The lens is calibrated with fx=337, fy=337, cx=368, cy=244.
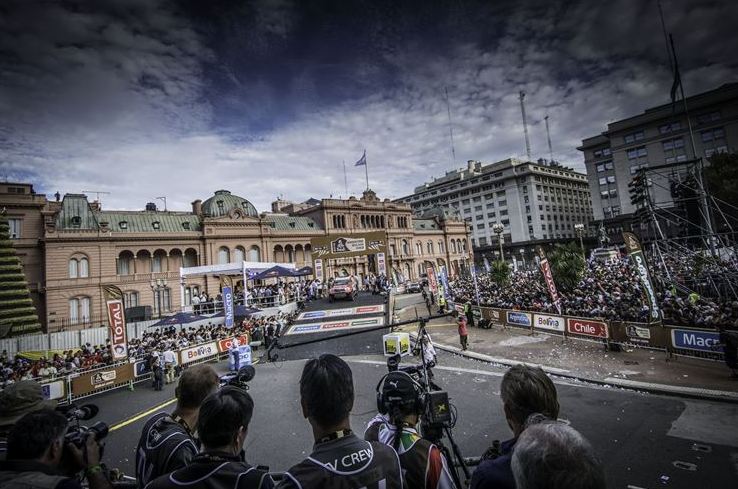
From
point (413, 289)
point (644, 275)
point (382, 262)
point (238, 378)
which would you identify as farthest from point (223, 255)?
point (238, 378)

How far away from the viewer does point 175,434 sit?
3.08m

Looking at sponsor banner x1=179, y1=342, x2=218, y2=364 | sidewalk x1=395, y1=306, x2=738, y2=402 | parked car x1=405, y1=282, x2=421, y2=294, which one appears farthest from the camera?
parked car x1=405, y1=282, x2=421, y2=294

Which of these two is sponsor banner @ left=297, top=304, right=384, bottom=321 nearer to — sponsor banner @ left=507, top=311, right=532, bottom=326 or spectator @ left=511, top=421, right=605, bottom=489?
sponsor banner @ left=507, top=311, right=532, bottom=326

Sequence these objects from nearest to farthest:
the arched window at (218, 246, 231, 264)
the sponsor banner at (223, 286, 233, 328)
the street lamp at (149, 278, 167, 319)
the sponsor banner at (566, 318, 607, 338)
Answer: the sponsor banner at (566, 318, 607, 338)
the sponsor banner at (223, 286, 233, 328)
the street lamp at (149, 278, 167, 319)
the arched window at (218, 246, 231, 264)

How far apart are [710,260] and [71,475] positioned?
78.8ft

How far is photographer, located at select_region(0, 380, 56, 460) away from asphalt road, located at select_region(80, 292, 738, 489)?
16.4 ft

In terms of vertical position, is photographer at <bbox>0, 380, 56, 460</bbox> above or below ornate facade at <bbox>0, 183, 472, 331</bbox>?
below

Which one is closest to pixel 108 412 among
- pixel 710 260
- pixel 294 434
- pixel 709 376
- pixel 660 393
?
pixel 294 434

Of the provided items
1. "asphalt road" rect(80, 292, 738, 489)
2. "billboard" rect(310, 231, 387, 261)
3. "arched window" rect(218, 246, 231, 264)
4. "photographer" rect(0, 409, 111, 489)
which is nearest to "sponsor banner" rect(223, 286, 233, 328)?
"asphalt road" rect(80, 292, 738, 489)

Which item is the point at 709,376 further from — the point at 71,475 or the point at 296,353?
the point at 296,353

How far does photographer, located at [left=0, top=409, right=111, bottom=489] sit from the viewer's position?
216 centimetres

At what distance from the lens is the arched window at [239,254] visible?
42281 mm

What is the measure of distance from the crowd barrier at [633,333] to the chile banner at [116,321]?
825 inches

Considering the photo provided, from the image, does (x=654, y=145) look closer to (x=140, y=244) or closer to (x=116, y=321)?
(x=116, y=321)
